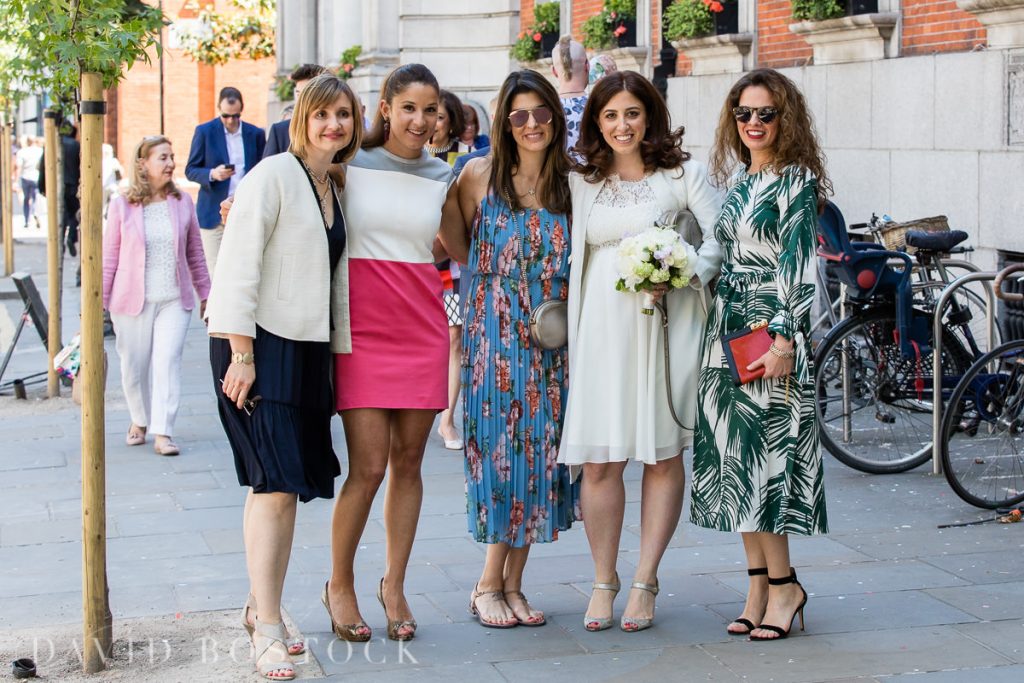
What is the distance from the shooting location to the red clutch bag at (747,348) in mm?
5145

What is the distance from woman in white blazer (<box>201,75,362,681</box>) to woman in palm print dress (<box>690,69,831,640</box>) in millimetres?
1301

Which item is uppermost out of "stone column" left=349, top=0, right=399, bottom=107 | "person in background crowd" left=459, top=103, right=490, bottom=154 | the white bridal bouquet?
"stone column" left=349, top=0, right=399, bottom=107

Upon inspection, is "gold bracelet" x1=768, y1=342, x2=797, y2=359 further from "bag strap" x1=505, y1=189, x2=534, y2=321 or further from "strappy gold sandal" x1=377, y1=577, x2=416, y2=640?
"strappy gold sandal" x1=377, y1=577, x2=416, y2=640

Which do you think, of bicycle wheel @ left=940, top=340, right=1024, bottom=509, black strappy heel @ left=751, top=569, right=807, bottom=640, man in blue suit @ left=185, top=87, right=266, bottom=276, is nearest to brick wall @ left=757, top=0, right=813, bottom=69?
man in blue suit @ left=185, top=87, right=266, bottom=276

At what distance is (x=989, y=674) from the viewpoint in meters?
4.85

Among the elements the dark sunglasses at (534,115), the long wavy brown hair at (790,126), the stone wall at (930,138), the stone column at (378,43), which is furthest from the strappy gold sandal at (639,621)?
the stone column at (378,43)

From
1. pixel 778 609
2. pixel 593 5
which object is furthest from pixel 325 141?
pixel 593 5

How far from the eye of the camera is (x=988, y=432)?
744cm

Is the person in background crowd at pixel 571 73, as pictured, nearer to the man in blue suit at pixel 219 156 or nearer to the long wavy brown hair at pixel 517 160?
the long wavy brown hair at pixel 517 160

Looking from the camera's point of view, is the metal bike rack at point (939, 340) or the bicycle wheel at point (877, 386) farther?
the bicycle wheel at point (877, 386)

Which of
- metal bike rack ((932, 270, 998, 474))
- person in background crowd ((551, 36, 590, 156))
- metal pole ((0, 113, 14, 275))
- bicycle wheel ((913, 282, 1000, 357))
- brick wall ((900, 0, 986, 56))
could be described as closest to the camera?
metal bike rack ((932, 270, 998, 474))

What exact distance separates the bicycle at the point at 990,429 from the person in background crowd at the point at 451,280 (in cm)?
292

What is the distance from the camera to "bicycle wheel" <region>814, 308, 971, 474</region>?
800cm

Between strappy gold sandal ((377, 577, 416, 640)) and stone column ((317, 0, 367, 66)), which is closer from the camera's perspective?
strappy gold sandal ((377, 577, 416, 640))
